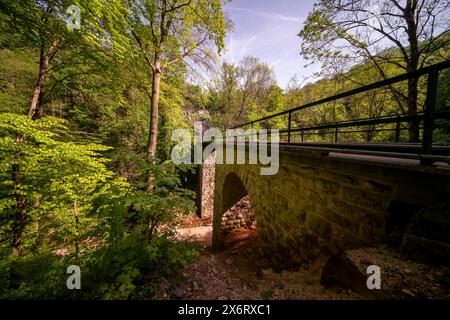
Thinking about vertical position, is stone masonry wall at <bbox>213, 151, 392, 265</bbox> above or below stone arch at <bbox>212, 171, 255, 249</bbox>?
above

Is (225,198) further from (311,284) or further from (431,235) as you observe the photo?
(431,235)

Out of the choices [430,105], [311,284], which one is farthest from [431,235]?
[311,284]

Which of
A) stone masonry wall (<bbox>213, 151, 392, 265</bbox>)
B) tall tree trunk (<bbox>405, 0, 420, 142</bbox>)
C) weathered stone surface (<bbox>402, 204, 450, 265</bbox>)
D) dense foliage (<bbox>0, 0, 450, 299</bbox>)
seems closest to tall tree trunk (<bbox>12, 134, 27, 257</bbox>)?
dense foliage (<bbox>0, 0, 450, 299</bbox>)

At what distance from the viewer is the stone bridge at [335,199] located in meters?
1.48

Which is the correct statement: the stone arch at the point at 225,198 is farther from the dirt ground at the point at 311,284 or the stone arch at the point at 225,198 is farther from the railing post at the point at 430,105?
the railing post at the point at 430,105

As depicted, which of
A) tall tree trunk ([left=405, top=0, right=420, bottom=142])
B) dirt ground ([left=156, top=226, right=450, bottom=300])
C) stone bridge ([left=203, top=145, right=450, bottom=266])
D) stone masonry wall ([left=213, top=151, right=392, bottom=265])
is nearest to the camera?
dirt ground ([left=156, top=226, right=450, bottom=300])

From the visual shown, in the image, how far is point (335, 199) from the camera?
2186mm

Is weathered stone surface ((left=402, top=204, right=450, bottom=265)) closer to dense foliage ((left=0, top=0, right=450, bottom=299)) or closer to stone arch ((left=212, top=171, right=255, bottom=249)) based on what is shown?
dense foliage ((left=0, top=0, right=450, bottom=299))

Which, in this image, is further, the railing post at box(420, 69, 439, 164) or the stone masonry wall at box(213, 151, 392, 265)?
the stone masonry wall at box(213, 151, 392, 265)

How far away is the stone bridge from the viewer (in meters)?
1.48

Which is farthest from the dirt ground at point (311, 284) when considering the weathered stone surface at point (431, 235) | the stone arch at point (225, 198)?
the stone arch at point (225, 198)

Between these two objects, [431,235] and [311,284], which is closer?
Answer: [431,235]

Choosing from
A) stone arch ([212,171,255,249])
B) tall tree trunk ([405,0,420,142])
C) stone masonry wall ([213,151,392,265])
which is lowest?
stone arch ([212,171,255,249])
